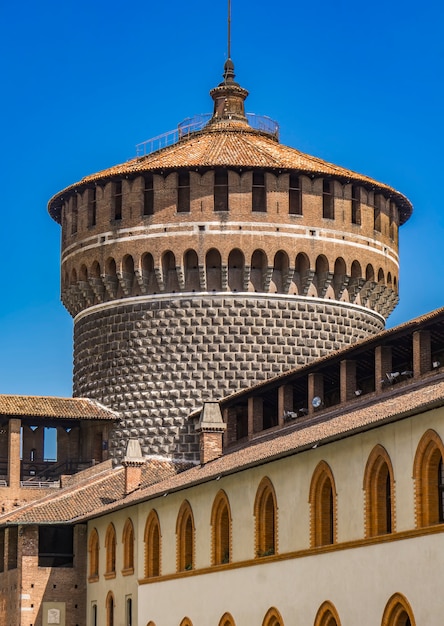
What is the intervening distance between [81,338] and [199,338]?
19.4 ft

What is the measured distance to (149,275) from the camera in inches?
2244

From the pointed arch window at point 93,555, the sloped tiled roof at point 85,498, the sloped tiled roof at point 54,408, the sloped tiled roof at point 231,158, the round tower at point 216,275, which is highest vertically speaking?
the sloped tiled roof at point 231,158

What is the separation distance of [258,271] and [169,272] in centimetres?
310

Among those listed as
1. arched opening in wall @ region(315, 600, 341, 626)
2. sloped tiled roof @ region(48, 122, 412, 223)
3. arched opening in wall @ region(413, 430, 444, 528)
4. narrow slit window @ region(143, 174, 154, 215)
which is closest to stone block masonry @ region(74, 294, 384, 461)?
narrow slit window @ region(143, 174, 154, 215)

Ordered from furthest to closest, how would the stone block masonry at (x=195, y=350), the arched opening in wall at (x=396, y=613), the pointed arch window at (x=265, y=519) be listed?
the stone block masonry at (x=195, y=350) → the pointed arch window at (x=265, y=519) → the arched opening in wall at (x=396, y=613)

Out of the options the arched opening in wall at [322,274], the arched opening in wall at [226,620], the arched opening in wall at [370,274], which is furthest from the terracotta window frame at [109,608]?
the arched opening in wall at [370,274]

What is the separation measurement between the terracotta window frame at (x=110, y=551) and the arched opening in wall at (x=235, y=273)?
1028cm

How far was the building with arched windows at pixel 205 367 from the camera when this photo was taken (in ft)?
135

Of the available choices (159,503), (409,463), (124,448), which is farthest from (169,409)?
(409,463)

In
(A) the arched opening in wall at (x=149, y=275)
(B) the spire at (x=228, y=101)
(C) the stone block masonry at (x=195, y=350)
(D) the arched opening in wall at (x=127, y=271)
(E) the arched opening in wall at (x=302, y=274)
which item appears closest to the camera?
(C) the stone block masonry at (x=195, y=350)

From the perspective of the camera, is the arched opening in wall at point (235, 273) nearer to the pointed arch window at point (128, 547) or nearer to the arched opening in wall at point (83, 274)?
the arched opening in wall at point (83, 274)

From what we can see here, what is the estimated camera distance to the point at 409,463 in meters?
31.8

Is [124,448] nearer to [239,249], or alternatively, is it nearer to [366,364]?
[239,249]

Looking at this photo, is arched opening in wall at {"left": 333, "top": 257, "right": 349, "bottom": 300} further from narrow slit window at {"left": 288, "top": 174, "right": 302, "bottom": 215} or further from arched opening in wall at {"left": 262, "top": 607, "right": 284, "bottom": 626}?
arched opening in wall at {"left": 262, "top": 607, "right": 284, "bottom": 626}
